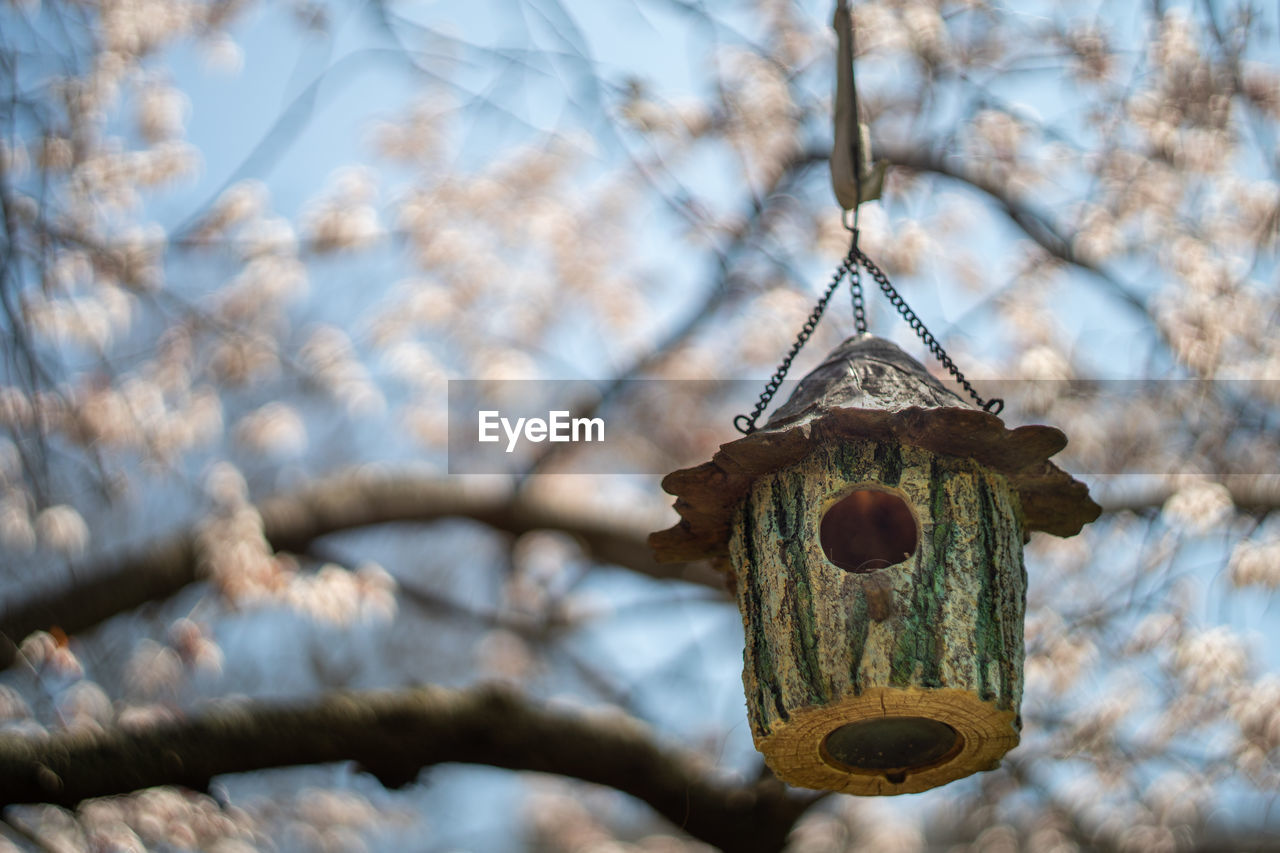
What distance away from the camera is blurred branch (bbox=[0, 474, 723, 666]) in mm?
4246

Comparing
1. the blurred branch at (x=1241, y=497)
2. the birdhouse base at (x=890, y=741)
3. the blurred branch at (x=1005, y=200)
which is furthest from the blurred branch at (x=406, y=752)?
the blurred branch at (x=1005, y=200)

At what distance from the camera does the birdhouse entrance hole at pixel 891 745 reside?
2.28 metres

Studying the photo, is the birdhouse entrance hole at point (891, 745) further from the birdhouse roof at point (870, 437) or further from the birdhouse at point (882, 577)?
the birdhouse roof at point (870, 437)

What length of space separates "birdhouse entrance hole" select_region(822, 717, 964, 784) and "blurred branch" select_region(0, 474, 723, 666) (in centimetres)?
204

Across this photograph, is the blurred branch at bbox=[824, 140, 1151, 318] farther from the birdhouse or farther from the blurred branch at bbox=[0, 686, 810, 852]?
the birdhouse

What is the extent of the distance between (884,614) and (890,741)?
0.35 m

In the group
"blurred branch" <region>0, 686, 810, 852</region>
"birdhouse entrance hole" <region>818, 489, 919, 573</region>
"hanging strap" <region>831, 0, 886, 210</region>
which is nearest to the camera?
"hanging strap" <region>831, 0, 886, 210</region>

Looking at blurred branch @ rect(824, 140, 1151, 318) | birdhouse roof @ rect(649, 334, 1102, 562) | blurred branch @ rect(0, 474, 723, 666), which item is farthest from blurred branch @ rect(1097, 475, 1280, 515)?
birdhouse roof @ rect(649, 334, 1102, 562)

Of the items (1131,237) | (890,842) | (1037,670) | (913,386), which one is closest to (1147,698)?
(1037,670)

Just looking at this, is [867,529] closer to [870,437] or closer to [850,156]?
[870,437]

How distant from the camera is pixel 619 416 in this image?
20.1ft

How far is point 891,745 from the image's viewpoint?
2336 mm

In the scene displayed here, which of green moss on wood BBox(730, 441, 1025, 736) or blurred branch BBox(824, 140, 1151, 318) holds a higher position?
blurred branch BBox(824, 140, 1151, 318)

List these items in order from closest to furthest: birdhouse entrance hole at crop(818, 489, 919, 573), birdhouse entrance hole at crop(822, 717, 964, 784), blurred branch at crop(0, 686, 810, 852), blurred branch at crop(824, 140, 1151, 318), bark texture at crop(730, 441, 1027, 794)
Result: bark texture at crop(730, 441, 1027, 794) → birdhouse entrance hole at crop(822, 717, 964, 784) → birdhouse entrance hole at crop(818, 489, 919, 573) → blurred branch at crop(0, 686, 810, 852) → blurred branch at crop(824, 140, 1151, 318)
